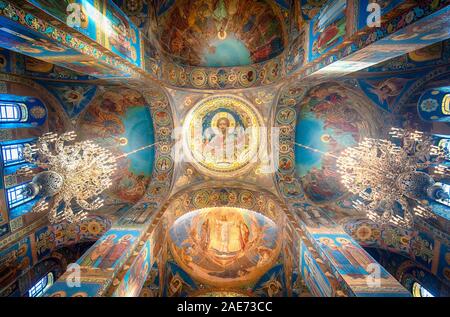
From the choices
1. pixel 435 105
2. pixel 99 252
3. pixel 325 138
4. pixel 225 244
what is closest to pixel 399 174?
pixel 435 105

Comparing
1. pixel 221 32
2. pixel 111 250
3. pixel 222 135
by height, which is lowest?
pixel 111 250

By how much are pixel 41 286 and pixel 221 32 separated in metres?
13.0

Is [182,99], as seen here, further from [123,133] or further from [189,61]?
[123,133]

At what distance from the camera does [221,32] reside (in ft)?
33.7

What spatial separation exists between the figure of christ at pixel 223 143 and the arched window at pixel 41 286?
8.46m

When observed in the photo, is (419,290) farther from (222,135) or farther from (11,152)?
(11,152)

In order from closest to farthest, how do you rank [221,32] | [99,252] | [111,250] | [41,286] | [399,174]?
1. [399,174]
2. [99,252]
3. [111,250]
4. [41,286]
5. [221,32]

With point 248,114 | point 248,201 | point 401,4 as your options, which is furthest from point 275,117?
point 401,4

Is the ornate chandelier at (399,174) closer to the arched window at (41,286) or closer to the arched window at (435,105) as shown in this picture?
the arched window at (435,105)

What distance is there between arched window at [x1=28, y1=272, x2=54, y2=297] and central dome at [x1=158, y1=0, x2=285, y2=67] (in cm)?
1080

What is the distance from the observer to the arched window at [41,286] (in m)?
8.82

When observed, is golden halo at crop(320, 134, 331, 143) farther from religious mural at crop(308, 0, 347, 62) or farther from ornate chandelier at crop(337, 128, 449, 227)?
religious mural at crop(308, 0, 347, 62)

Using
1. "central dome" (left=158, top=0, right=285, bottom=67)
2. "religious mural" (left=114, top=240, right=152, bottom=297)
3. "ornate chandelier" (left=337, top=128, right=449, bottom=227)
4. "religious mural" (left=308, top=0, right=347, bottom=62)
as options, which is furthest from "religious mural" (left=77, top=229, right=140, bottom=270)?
"religious mural" (left=308, top=0, right=347, bottom=62)

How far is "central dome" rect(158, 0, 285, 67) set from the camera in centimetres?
962
